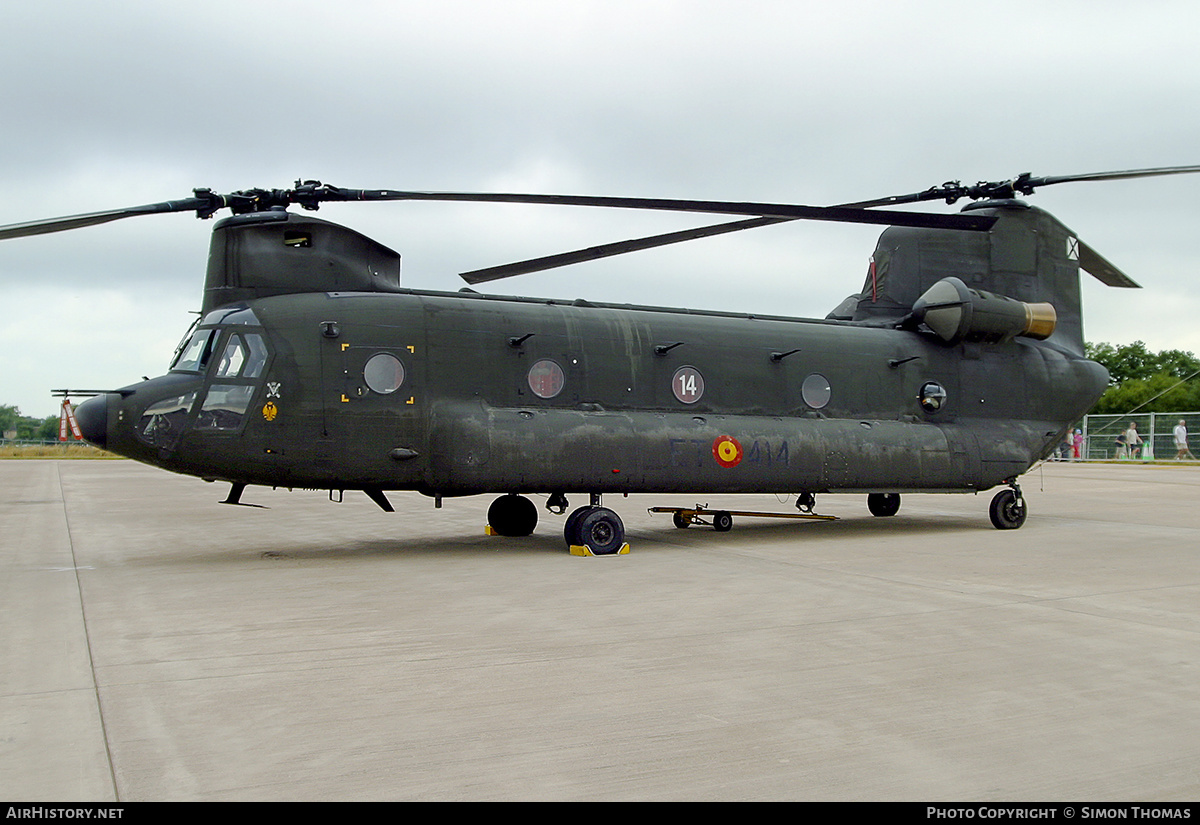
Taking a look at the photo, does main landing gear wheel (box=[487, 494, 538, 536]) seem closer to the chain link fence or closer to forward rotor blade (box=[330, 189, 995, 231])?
forward rotor blade (box=[330, 189, 995, 231])

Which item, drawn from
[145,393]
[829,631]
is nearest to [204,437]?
[145,393]

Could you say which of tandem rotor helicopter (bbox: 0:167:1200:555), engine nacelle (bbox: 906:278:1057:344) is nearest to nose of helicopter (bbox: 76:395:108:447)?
tandem rotor helicopter (bbox: 0:167:1200:555)

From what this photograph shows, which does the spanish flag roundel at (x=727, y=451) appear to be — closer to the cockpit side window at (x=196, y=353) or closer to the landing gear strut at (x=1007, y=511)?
the landing gear strut at (x=1007, y=511)

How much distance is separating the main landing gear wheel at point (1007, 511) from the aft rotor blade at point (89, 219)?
11.9 meters

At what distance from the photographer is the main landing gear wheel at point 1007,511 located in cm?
1455

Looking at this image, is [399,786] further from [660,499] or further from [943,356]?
[660,499]

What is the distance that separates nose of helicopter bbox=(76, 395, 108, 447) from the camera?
1049 cm

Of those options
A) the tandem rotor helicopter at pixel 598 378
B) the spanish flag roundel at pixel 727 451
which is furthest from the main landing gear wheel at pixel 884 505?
the spanish flag roundel at pixel 727 451

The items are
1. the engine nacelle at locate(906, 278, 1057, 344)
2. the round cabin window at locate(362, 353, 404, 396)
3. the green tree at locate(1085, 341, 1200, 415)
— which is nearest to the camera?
the round cabin window at locate(362, 353, 404, 396)

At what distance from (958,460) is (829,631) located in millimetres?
8531

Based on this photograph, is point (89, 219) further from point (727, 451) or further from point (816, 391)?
point (816, 391)

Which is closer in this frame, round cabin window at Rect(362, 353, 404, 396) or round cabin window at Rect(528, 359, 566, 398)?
round cabin window at Rect(362, 353, 404, 396)

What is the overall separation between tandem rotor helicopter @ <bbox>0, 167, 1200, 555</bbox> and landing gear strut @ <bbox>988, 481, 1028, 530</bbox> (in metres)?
0.03

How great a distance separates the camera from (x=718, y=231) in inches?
549
